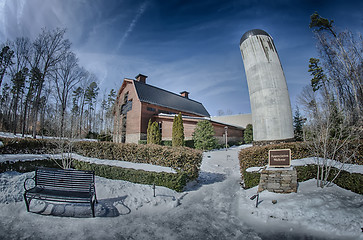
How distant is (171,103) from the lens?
25.0m

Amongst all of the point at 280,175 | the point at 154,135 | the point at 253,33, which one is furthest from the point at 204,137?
the point at 280,175

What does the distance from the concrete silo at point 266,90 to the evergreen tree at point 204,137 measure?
705 cm

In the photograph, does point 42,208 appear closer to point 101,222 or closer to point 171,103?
point 101,222

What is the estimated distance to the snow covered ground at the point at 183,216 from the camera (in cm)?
312

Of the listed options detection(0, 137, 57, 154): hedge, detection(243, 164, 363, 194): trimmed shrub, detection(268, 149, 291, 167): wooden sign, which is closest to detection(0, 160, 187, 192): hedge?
detection(0, 137, 57, 154): hedge

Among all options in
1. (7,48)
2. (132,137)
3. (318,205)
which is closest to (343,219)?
(318,205)

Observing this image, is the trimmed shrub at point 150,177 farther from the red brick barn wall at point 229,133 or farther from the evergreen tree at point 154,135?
the red brick barn wall at point 229,133

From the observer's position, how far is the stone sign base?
4621mm

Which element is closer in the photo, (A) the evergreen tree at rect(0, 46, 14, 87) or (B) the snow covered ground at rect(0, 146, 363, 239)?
(B) the snow covered ground at rect(0, 146, 363, 239)

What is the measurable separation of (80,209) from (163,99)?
20818mm

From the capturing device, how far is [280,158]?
16.4 feet

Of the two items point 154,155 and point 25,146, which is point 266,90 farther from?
point 25,146

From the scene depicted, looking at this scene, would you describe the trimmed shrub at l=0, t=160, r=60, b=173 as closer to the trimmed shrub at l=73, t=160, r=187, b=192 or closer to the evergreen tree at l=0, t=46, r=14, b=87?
the trimmed shrub at l=73, t=160, r=187, b=192

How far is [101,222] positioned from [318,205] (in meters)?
4.96
